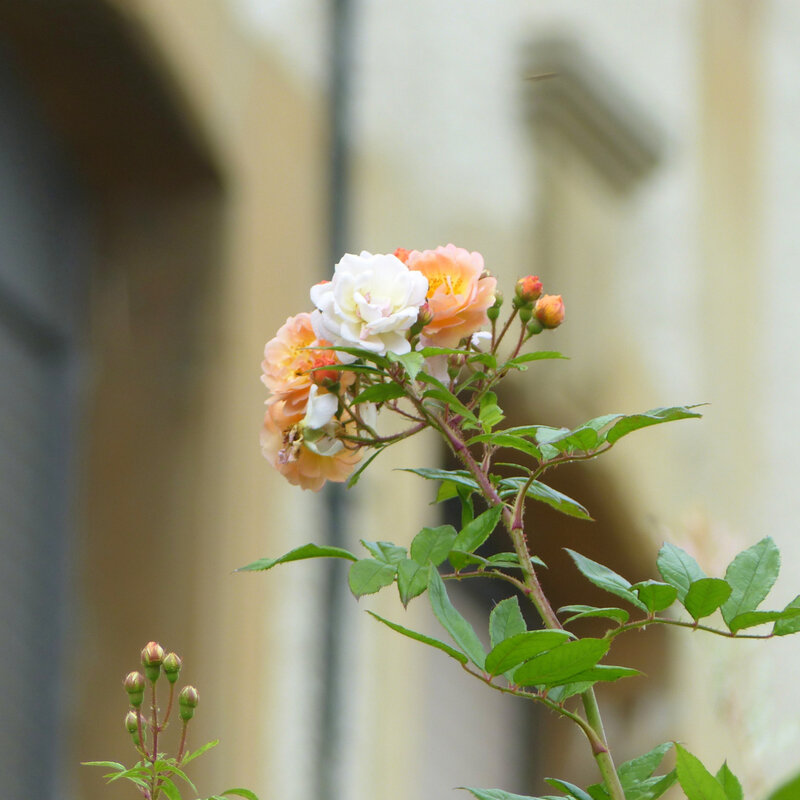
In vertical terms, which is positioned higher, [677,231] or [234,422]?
[677,231]

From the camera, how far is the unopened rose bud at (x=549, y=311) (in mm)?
717

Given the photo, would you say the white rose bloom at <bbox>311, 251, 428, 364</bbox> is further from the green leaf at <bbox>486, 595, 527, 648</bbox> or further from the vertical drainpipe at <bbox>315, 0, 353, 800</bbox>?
the vertical drainpipe at <bbox>315, 0, 353, 800</bbox>

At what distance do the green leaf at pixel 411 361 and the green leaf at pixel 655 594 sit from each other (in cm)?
13

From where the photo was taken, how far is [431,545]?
0.62 m

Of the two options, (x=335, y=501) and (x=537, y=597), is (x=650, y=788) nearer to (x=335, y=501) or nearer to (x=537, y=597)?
(x=537, y=597)

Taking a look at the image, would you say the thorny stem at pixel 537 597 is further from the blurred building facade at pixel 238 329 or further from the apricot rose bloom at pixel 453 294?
the blurred building facade at pixel 238 329

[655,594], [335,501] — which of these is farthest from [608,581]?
[335,501]

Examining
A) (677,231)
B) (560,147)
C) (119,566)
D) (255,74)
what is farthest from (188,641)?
(677,231)

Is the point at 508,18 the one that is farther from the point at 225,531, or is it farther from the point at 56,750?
the point at 56,750

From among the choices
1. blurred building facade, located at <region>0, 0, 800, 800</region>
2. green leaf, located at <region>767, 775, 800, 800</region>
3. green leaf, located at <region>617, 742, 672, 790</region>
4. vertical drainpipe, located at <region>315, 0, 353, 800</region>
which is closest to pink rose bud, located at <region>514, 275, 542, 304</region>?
green leaf, located at <region>617, 742, 672, 790</region>

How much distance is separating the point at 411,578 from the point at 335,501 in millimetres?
1748

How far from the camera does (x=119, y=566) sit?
2123 mm

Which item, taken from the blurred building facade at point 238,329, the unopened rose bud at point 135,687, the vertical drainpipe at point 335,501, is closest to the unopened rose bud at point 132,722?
the unopened rose bud at point 135,687

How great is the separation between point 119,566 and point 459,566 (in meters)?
1.55
